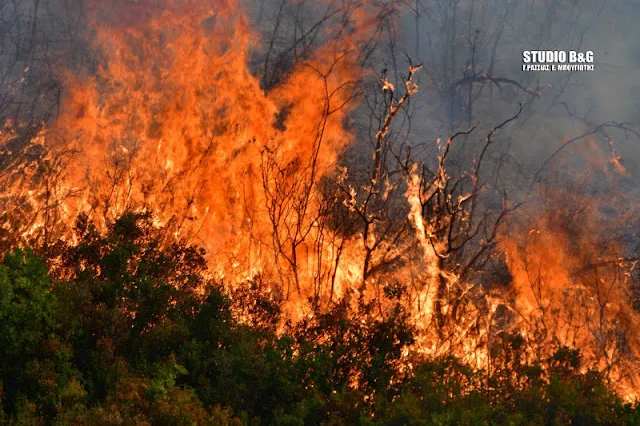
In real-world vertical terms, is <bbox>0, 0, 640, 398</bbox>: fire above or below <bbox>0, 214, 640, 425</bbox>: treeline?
above

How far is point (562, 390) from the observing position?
5562mm

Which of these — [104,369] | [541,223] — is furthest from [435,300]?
[541,223]

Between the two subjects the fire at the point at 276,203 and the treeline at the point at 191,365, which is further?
the fire at the point at 276,203

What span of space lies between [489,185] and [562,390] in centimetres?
2015

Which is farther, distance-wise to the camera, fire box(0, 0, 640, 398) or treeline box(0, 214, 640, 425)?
fire box(0, 0, 640, 398)

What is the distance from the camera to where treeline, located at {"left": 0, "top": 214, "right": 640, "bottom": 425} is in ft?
14.8

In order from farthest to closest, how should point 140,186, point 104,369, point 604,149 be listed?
point 604,149 → point 140,186 → point 104,369

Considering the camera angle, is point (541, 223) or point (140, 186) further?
point (541, 223)

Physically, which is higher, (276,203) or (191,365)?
(276,203)

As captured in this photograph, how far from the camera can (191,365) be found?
5.39m

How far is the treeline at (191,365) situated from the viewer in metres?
4.52

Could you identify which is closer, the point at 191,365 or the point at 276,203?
the point at 191,365

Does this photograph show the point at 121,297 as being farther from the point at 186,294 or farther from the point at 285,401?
the point at 285,401

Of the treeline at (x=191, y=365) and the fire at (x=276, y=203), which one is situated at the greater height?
the fire at (x=276, y=203)
